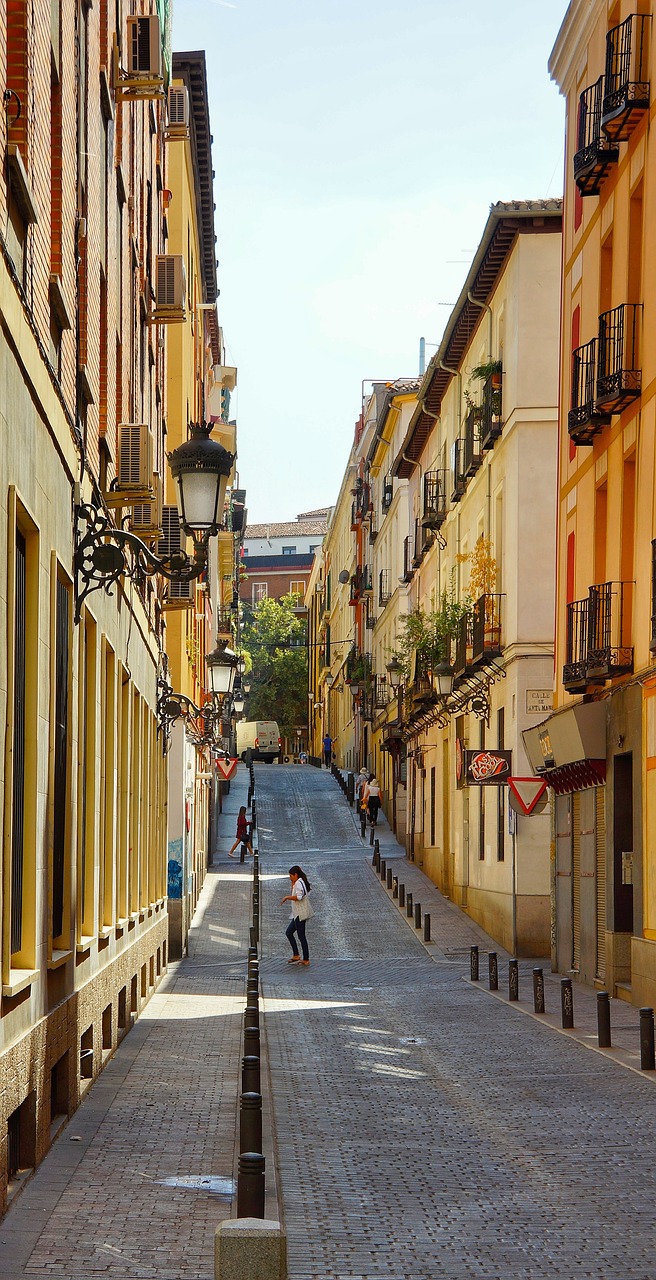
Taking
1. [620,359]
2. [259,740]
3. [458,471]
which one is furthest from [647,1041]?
[259,740]

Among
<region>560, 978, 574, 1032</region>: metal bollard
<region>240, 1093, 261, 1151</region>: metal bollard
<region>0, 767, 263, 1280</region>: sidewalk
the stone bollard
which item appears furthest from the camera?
<region>560, 978, 574, 1032</region>: metal bollard

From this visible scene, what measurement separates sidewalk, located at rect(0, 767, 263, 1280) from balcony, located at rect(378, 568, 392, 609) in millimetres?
41162

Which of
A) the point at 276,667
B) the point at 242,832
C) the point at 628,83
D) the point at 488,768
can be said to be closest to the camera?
the point at 628,83

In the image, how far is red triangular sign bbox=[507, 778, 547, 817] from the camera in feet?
83.0

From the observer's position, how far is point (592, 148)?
22688mm

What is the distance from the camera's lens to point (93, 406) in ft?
48.5

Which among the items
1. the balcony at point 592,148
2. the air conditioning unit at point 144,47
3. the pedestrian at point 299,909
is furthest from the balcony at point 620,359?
the pedestrian at point 299,909

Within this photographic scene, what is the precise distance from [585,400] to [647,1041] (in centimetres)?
1136

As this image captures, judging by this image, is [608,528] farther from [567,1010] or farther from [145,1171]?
[145,1171]

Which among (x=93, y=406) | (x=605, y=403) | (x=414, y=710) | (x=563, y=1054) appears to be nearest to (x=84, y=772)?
(x=93, y=406)

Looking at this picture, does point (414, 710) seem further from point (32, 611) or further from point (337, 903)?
point (32, 611)

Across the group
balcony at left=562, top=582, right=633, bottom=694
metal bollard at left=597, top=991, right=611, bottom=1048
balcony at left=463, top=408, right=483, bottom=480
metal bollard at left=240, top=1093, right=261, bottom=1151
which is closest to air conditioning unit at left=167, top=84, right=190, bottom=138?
balcony at left=463, top=408, right=483, bottom=480

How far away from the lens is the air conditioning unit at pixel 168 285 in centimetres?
2483

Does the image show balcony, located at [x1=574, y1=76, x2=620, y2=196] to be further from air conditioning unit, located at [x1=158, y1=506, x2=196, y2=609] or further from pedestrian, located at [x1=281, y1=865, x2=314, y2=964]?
pedestrian, located at [x1=281, y1=865, x2=314, y2=964]
